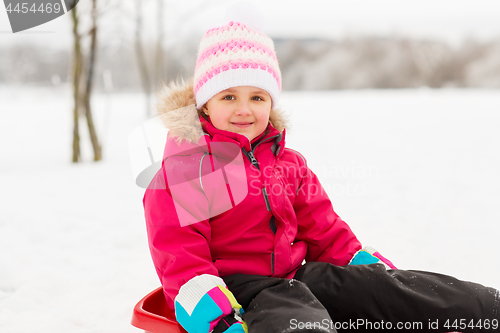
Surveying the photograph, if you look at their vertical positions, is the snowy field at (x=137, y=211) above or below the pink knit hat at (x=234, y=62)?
below

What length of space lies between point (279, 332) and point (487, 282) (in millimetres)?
1169

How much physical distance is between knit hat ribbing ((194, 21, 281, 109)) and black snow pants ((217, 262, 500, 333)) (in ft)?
2.01

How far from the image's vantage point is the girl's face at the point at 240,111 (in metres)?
1.26

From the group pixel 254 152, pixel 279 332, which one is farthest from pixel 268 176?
pixel 279 332

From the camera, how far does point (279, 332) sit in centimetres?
86

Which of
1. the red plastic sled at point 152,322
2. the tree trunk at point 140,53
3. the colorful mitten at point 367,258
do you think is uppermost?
the tree trunk at point 140,53

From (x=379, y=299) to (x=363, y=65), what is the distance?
13.2 m

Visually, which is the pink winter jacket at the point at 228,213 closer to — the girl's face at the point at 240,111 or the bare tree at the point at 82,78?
the girl's face at the point at 240,111

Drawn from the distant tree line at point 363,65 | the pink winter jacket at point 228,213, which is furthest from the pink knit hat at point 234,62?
the distant tree line at point 363,65

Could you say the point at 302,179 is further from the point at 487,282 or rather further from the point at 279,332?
the point at 487,282

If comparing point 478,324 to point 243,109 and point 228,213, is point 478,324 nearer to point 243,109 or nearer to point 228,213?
point 228,213

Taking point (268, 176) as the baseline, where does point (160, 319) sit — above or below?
below

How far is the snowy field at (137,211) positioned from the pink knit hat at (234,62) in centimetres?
25

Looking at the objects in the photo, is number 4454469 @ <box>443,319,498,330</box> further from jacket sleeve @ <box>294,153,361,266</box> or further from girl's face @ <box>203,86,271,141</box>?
girl's face @ <box>203,86,271,141</box>
